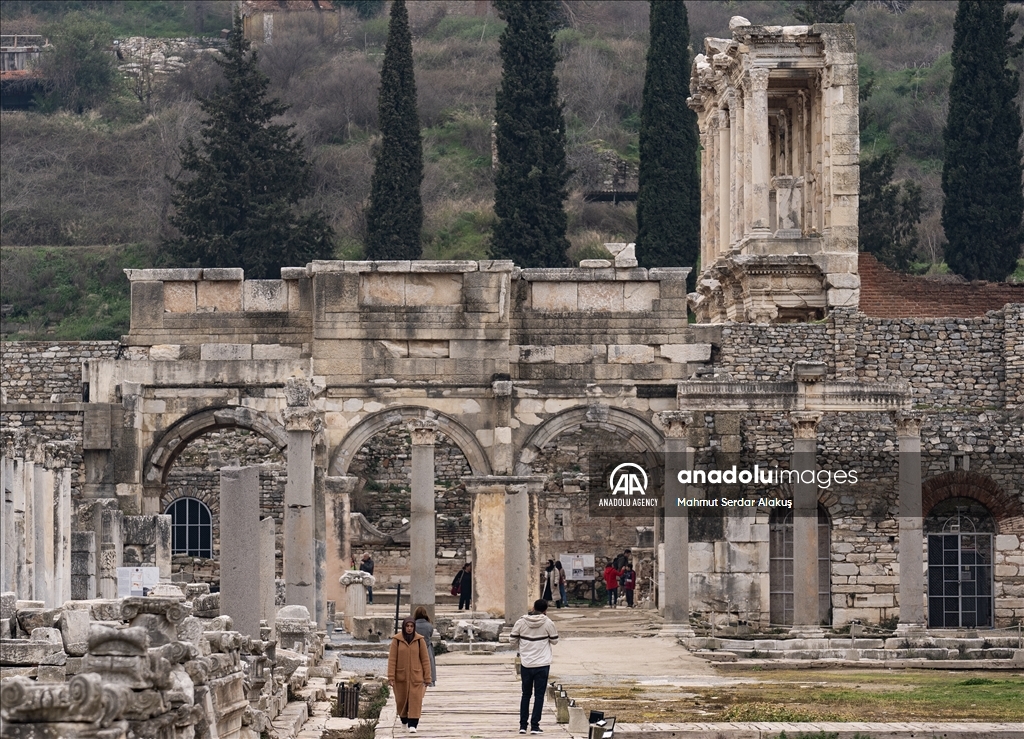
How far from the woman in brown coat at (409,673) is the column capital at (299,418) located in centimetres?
1224

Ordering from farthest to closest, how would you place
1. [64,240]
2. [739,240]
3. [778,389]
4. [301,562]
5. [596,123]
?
[596,123] → [64,240] → [739,240] → [778,389] → [301,562]

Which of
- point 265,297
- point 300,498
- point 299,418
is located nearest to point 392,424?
point 299,418

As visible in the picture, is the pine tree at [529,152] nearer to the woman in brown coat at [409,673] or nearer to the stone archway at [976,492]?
the stone archway at [976,492]

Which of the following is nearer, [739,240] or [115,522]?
[115,522]

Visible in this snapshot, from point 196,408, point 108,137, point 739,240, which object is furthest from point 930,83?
point 196,408

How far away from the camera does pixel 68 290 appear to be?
2591 inches

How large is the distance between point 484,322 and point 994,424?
8901mm

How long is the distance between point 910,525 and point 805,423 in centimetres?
226

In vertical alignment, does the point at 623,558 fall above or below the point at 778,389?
below

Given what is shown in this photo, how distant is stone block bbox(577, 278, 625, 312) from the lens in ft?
128

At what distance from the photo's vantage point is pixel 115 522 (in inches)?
1476

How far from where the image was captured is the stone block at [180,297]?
39062mm

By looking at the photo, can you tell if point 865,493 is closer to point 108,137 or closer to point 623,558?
point 623,558

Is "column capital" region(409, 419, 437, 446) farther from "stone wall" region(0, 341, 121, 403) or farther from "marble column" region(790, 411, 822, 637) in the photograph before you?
"stone wall" region(0, 341, 121, 403)
